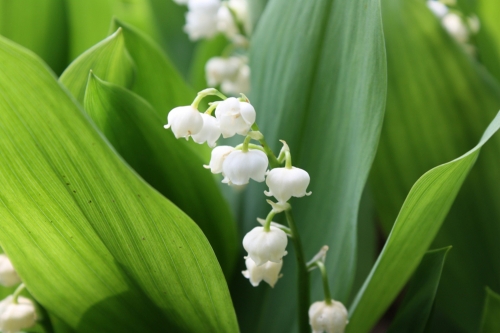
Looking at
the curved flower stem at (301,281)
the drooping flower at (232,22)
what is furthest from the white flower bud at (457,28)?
the curved flower stem at (301,281)

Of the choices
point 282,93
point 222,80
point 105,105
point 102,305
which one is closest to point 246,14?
point 222,80

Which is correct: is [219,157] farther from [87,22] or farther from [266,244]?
[87,22]

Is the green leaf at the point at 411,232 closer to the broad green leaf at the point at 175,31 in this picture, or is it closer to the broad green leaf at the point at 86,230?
the broad green leaf at the point at 86,230

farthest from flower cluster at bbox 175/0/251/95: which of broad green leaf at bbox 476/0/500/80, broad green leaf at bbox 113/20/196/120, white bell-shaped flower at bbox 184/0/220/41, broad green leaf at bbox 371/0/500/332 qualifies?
broad green leaf at bbox 476/0/500/80

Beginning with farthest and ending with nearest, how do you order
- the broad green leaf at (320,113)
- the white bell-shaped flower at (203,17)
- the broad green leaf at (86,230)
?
the white bell-shaped flower at (203,17)
the broad green leaf at (320,113)
the broad green leaf at (86,230)

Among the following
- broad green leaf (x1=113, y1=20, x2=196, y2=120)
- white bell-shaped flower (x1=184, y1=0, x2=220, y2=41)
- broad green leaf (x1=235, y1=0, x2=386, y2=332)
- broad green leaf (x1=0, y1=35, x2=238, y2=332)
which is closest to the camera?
broad green leaf (x1=0, y1=35, x2=238, y2=332)

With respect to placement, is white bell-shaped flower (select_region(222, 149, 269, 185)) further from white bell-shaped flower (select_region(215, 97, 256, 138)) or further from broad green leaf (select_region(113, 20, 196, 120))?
broad green leaf (select_region(113, 20, 196, 120))
